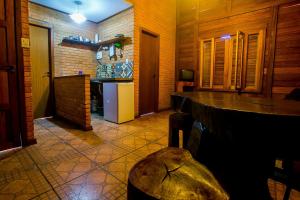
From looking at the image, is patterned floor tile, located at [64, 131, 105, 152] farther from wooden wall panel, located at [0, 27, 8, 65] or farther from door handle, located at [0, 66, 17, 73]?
wooden wall panel, located at [0, 27, 8, 65]

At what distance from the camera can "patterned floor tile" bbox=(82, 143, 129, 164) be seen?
77.3 inches

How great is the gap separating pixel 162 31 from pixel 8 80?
12.1ft

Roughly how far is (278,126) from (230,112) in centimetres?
15

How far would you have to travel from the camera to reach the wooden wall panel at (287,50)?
3461mm

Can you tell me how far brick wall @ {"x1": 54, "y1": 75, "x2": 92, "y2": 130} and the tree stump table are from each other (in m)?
2.41

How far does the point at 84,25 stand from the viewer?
4703 mm

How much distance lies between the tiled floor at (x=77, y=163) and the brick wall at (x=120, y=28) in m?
1.92

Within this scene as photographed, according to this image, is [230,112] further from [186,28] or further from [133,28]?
[186,28]

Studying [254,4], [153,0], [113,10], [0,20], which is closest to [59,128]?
[0,20]

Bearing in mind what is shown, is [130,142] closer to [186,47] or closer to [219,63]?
[219,63]

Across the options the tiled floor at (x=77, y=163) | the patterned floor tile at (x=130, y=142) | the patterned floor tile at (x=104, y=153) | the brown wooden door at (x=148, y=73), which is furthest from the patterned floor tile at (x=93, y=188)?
the brown wooden door at (x=148, y=73)

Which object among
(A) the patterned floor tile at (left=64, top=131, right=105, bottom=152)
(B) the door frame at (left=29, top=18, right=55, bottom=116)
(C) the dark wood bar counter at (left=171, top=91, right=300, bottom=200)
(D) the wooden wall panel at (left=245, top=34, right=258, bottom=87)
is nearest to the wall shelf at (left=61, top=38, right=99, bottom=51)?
(B) the door frame at (left=29, top=18, right=55, bottom=116)

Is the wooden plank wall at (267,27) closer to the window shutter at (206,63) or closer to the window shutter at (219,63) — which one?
the window shutter at (206,63)

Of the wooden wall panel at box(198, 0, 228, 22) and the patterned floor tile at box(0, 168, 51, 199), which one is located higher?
Answer: the wooden wall panel at box(198, 0, 228, 22)
